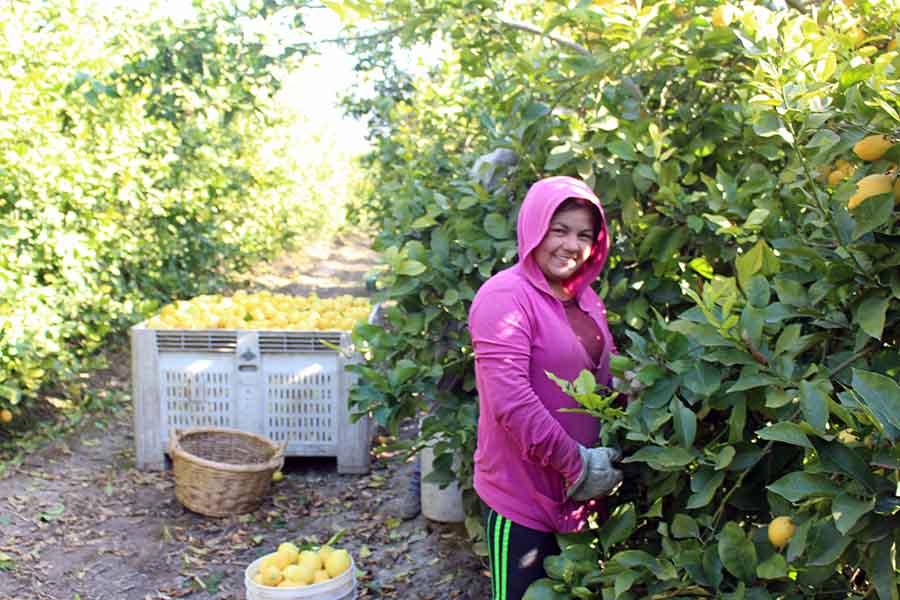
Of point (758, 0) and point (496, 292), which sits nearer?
point (496, 292)

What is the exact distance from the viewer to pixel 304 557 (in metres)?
3.15

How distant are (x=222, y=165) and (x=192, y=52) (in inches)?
202

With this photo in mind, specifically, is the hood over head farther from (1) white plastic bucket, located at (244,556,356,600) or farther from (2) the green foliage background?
(2) the green foliage background

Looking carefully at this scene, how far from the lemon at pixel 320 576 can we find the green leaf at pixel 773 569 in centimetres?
186

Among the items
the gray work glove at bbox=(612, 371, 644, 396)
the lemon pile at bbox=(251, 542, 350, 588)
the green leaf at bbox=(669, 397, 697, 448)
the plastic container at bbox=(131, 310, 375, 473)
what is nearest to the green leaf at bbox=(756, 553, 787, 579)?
the green leaf at bbox=(669, 397, 697, 448)

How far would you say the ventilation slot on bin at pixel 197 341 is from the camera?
4863 mm

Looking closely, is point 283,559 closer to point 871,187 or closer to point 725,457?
point 725,457

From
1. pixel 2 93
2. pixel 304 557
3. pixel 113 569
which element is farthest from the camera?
pixel 2 93

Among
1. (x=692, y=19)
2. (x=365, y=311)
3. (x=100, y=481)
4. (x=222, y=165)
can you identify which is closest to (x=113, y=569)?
(x=100, y=481)

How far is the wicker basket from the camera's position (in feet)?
13.9

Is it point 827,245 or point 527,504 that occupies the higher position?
point 827,245

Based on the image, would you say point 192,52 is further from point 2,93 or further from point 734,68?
point 734,68

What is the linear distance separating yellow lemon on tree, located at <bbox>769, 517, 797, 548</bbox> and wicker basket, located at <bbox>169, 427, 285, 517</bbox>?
3.12 meters

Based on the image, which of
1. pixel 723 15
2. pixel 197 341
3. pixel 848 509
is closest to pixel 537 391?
pixel 848 509
